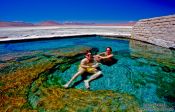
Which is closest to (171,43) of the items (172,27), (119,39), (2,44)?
(172,27)

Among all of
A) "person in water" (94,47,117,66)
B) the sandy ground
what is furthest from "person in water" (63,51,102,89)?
the sandy ground

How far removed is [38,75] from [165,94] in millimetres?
3527

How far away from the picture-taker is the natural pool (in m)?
4.62

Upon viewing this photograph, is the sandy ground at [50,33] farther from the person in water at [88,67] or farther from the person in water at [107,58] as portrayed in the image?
the person in water at [88,67]

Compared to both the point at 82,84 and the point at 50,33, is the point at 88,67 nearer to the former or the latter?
the point at 82,84

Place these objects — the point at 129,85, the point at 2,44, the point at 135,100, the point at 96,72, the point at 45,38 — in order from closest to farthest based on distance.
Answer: the point at 135,100
the point at 129,85
the point at 96,72
the point at 2,44
the point at 45,38

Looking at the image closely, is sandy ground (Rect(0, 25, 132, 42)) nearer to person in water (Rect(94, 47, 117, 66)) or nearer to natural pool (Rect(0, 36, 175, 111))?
natural pool (Rect(0, 36, 175, 111))

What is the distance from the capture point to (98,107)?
4.51 m

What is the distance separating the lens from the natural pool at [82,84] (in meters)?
4.62

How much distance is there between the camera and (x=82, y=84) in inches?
225

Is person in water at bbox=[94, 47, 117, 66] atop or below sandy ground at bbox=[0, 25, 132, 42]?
below

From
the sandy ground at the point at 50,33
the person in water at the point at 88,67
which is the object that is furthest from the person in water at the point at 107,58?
the sandy ground at the point at 50,33

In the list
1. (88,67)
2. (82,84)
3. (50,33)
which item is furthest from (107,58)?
(50,33)

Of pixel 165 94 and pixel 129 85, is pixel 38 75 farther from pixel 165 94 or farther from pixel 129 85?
pixel 165 94
